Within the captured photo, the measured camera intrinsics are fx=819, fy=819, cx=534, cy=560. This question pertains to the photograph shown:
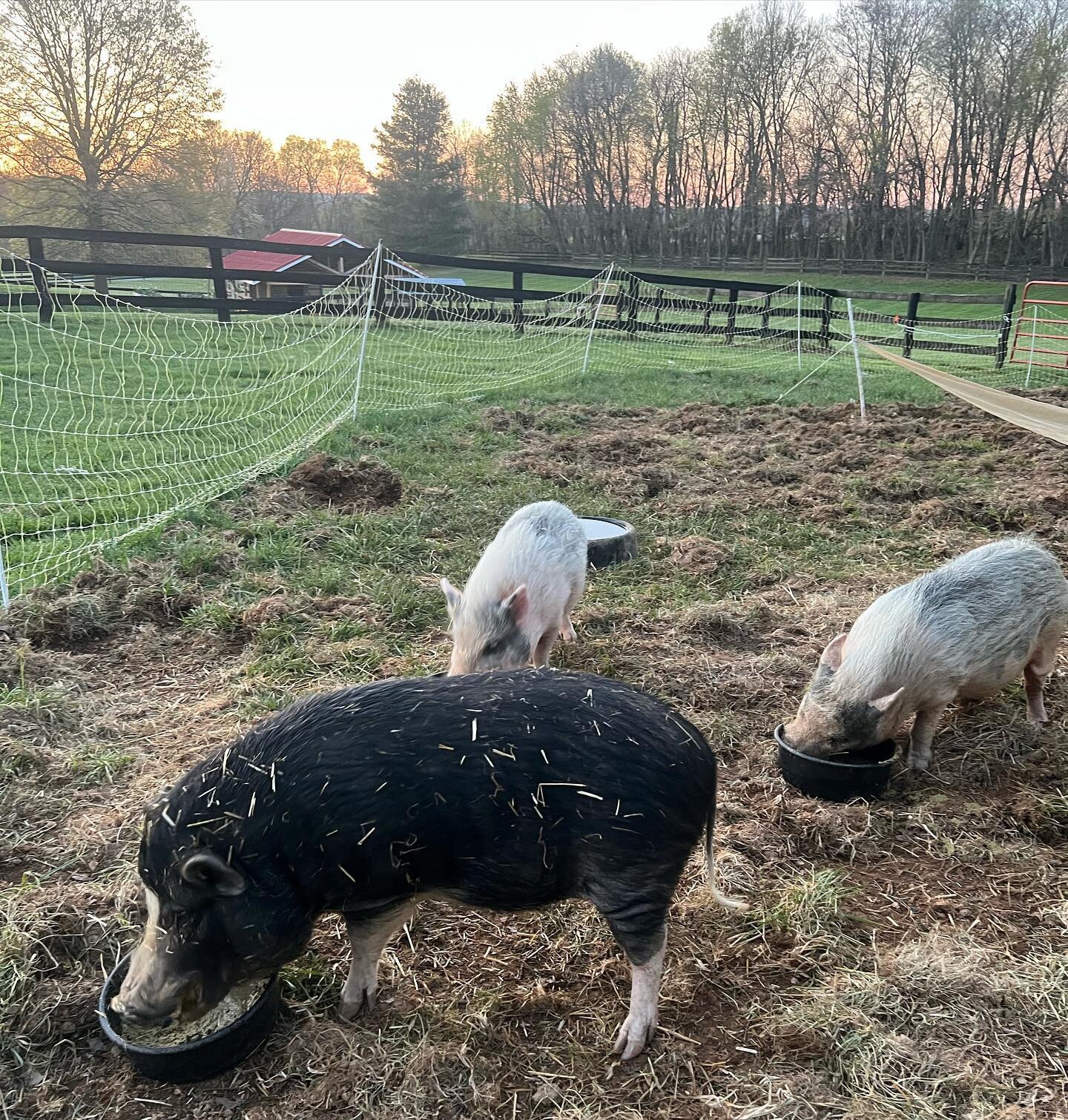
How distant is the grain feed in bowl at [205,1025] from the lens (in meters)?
2.19

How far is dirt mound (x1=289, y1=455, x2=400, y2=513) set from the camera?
6.95 metres

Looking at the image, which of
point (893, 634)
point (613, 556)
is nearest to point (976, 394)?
point (613, 556)

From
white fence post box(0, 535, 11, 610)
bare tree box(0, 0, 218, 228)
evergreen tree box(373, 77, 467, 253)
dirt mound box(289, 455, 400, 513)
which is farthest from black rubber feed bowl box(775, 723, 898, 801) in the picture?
evergreen tree box(373, 77, 467, 253)

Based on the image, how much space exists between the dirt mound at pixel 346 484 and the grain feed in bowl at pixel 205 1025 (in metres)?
4.77

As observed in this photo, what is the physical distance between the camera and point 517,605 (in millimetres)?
3689

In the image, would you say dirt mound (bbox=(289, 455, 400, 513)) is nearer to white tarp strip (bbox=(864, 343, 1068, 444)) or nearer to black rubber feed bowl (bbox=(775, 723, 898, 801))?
black rubber feed bowl (bbox=(775, 723, 898, 801))

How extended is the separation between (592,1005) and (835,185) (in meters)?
47.3

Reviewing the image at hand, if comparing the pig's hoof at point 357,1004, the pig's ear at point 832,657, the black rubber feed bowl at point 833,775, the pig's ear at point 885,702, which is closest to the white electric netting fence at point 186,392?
the pig's hoof at point 357,1004

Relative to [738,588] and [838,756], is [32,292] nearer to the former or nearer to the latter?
[738,588]

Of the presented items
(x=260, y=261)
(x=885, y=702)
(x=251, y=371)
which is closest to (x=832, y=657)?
(x=885, y=702)

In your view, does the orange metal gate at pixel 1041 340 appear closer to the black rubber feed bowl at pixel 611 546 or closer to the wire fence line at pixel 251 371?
the wire fence line at pixel 251 371

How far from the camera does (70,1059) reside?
7.35 ft

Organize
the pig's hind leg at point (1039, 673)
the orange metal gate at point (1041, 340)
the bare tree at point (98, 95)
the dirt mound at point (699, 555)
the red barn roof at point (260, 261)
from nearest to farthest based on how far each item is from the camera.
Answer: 1. the pig's hind leg at point (1039, 673)
2. the dirt mound at point (699, 555)
3. the orange metal gate at point (1041, 340)
4. the bare tree at point (98, 95)
5. the red barn roof at point (260, 261)

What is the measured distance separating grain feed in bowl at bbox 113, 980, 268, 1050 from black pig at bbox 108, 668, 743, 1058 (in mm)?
148
